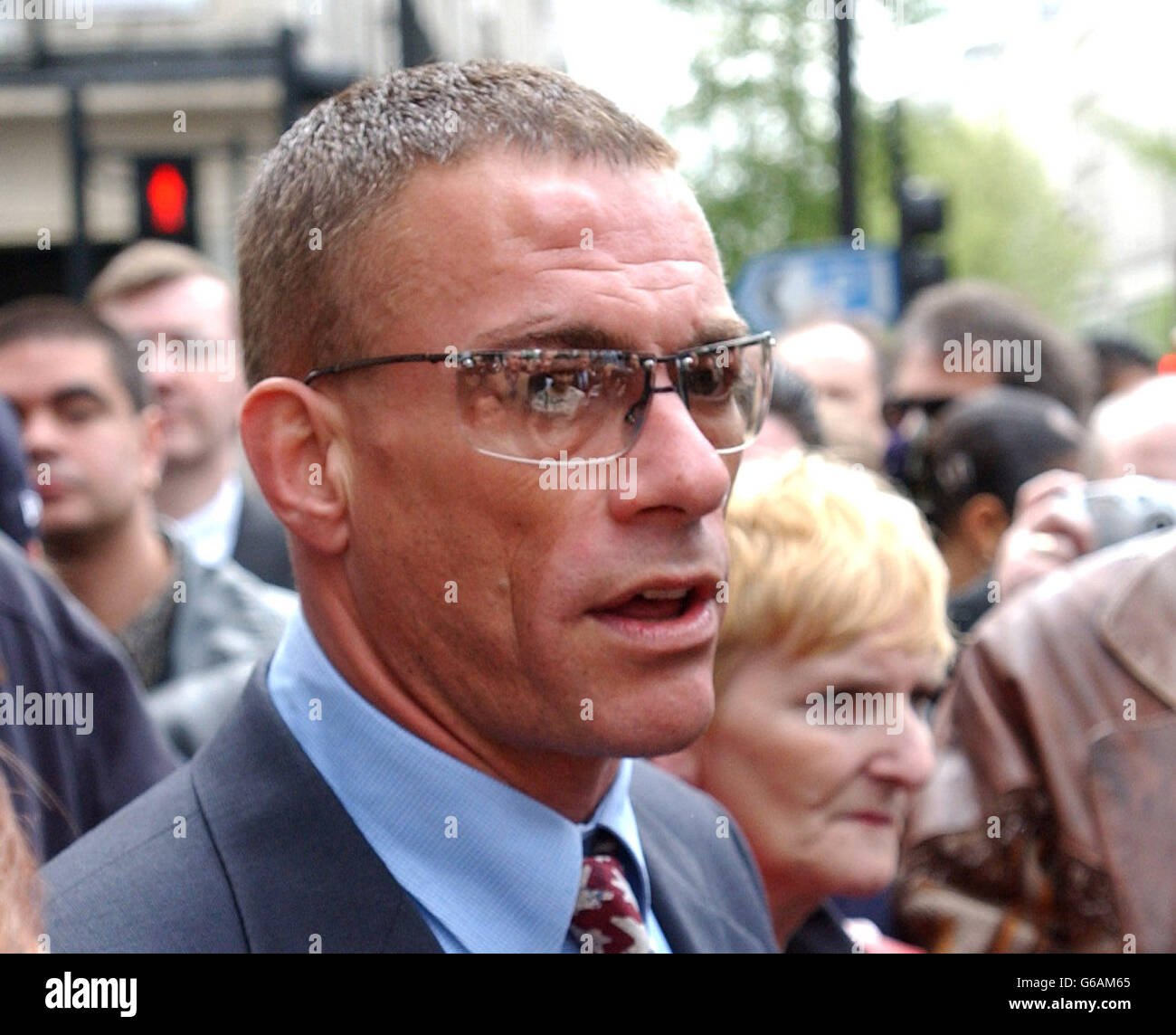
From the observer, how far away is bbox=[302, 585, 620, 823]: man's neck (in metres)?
1.96

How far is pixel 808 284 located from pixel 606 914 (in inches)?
236

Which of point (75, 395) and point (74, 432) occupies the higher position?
point (75, 395)

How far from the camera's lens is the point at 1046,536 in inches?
144

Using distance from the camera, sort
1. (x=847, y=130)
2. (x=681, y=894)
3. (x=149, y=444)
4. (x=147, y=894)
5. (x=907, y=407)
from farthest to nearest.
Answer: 1. (x=847, y=130)
2. (x=907, y=407)
3. (x=149, y=444)
4. (x=681, y=894)
5. (x=147, y=894)

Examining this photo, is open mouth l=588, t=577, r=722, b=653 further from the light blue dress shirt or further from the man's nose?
the light blue dress shirt

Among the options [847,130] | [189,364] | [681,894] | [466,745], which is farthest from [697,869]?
[847,130]

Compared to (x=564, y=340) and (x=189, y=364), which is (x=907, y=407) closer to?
(x=189, y=364)

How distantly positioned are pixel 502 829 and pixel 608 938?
179 mm

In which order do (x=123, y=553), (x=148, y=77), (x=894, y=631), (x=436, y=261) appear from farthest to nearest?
(x=148, y=77)
(x=123, y=553)
(x=894, y=631)
(x=436, y=261)

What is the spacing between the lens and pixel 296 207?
78.8 inches

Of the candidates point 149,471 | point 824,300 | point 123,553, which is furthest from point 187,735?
point 824,300

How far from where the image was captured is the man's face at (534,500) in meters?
1.85

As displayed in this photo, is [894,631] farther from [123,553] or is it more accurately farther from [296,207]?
[123,553]

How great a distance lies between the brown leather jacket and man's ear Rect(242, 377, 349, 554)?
160 cm
